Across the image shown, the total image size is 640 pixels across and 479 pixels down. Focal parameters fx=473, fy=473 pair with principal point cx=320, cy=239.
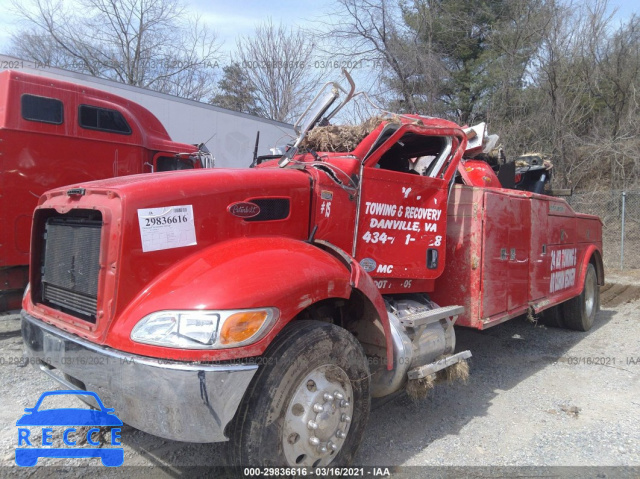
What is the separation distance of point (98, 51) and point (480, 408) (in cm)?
2609

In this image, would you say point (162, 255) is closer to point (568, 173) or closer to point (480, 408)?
point (480, 408)

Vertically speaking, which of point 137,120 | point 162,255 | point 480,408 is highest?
point 137,120

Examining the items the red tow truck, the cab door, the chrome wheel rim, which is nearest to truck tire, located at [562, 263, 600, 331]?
the red tow truck

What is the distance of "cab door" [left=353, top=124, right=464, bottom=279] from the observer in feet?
11.5

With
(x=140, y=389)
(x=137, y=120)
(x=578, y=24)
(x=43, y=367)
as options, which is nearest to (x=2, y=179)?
(x=137, y=120)

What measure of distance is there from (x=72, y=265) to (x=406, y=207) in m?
2.38

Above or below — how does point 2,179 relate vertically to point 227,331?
above

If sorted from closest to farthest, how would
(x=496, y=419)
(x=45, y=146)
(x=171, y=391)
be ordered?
(x=171, y=391), (x=496, y=419), (x=45, y=146)

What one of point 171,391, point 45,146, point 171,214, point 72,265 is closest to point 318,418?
point 171,391

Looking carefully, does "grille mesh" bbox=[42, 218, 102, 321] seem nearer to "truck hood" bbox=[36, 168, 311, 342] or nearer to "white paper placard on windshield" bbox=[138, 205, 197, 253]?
"truck hood" bbox=[36, 168, 311, 342]

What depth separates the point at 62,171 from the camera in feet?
19.6

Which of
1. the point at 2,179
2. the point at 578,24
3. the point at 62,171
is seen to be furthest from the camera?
the point at 578,24

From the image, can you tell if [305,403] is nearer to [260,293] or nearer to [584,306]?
[260,293]

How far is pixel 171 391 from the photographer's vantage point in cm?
217
